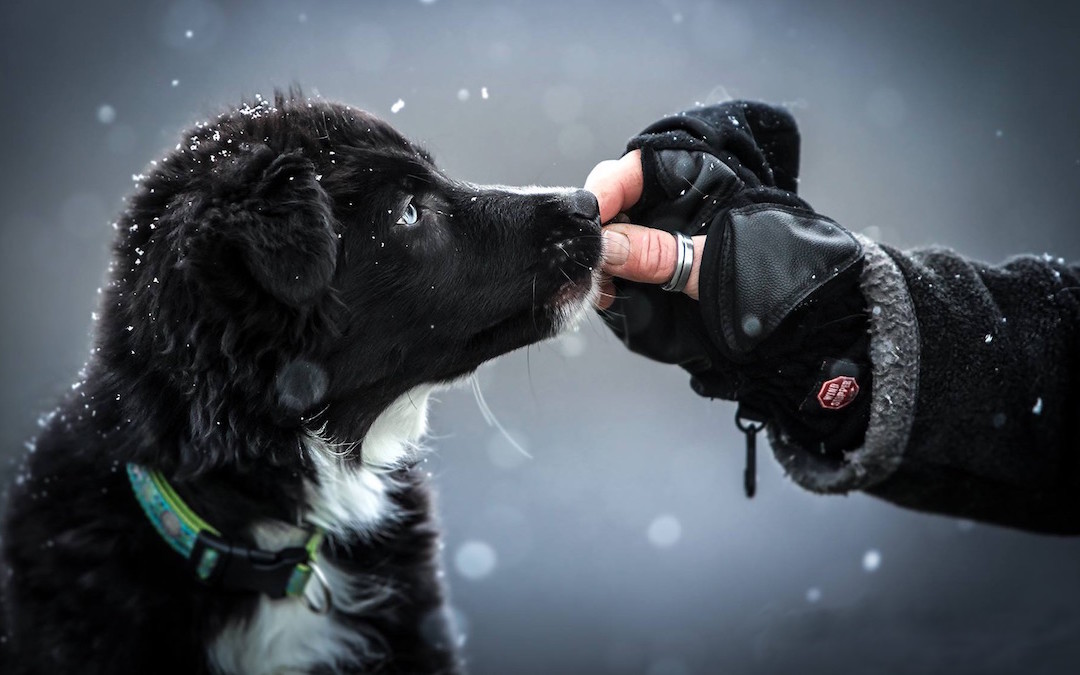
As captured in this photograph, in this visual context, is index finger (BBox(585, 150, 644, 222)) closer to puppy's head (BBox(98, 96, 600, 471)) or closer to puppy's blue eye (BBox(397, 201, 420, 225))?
puppy's head (BBox(98, 96, 600, 471))

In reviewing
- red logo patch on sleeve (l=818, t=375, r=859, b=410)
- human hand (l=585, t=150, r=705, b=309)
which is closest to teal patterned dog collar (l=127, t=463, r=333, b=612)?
human hand (l=585, t=150, r=705, b=309)

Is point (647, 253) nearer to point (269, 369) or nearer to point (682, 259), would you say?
point (682, 259)

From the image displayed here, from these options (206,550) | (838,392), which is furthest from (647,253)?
(206,550)

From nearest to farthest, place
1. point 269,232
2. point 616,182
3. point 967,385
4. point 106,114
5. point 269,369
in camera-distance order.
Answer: point 269,232
point 269,369
point 967,385
point 616,182
point 106,114

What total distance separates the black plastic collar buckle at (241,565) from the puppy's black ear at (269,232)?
602mm

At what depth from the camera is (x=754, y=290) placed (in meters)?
1.95

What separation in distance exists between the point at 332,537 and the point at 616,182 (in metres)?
1.17

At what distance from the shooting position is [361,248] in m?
2.01

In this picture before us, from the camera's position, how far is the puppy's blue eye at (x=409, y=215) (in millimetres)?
2066

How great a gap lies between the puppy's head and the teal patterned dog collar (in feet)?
0.45

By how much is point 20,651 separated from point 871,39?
211 inches

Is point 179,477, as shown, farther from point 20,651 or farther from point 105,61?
point 105,61

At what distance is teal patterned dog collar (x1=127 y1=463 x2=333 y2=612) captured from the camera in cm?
196

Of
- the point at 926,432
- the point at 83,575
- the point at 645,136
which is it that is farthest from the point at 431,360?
the point at 926,432
